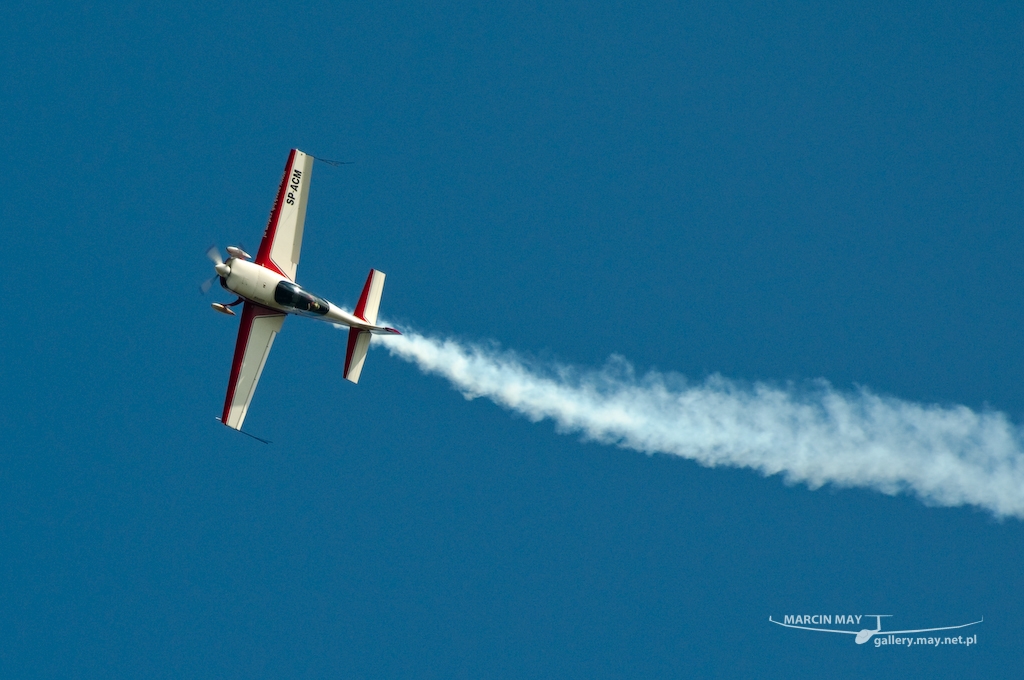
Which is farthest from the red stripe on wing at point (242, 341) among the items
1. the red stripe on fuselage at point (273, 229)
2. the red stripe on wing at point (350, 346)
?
the red stripe on wing at point (350, 346)

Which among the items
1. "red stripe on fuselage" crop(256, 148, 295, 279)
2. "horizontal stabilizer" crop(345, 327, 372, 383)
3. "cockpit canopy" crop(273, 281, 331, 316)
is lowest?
"horizontal stabilizer" crop(345, 327, 372, 383)

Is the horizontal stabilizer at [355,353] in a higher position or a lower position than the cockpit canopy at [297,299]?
lower

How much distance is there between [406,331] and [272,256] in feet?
15.6

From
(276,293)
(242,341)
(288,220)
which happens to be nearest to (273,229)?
(288,220)

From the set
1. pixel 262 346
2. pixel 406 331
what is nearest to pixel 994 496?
pixel 406 331

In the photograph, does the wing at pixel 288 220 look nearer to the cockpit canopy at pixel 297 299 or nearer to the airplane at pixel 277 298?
the airplane at pixel 277 298

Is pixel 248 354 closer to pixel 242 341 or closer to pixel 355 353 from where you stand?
pixel 242 341

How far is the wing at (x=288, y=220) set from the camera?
101ft

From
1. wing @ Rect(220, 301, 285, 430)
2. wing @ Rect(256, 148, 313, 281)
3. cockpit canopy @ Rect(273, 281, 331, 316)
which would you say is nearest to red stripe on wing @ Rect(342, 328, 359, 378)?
cockpit canopy @ Rect(273, 281, 331, 316)

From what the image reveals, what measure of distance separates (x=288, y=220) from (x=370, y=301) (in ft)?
11.5

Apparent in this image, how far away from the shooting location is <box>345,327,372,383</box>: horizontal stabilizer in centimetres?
3045

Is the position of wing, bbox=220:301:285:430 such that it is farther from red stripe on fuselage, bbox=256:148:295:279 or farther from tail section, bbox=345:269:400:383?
tail section, bbox=345:269:400:383

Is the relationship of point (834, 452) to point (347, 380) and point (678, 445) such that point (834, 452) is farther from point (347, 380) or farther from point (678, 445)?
point (347, 380)

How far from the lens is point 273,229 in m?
31.0
